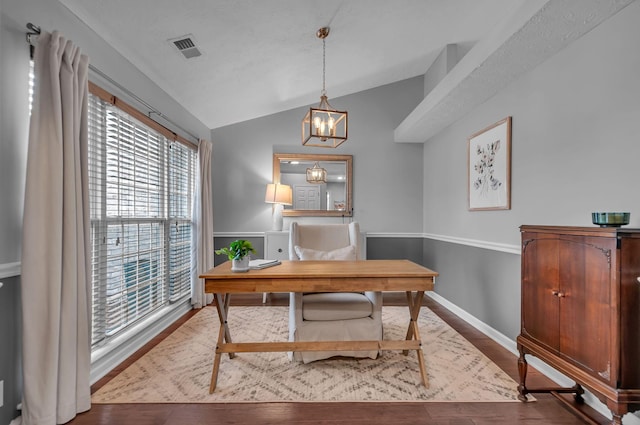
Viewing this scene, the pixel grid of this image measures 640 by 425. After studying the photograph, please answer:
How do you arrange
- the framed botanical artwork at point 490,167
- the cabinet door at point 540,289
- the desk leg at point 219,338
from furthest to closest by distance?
the framed botanical artwork at point 490,167 → the desk leg at point 219,338 → the cabinet door at point 540,289

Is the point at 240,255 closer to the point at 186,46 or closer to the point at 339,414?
the point at 339,414

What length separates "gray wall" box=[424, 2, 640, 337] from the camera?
1.72 meters

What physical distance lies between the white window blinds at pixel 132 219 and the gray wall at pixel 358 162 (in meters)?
1.00

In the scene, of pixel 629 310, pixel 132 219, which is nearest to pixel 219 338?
pixel 132 219

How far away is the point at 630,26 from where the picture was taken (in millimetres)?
1684

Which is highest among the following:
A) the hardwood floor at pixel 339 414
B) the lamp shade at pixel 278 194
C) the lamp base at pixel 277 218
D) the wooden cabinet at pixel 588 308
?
the lamp shade at pixel 278 194

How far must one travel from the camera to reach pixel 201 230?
3805 mm

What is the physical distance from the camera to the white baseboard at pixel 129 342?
2180mm

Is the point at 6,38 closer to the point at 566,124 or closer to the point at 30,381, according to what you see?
the point at 30,381

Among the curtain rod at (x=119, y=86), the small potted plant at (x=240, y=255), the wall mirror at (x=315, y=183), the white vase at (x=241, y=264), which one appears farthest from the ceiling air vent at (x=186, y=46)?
the wall mirror at (x=315, y=183)

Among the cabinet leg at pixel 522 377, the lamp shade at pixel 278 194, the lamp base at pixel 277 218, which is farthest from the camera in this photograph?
the lamp base at pixel 277 218

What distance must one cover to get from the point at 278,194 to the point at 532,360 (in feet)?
10.7

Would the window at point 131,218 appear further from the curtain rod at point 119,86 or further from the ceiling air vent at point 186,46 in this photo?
the ceiling air vent at point 186,46

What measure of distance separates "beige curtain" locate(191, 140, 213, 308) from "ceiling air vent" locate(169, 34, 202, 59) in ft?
4.56
